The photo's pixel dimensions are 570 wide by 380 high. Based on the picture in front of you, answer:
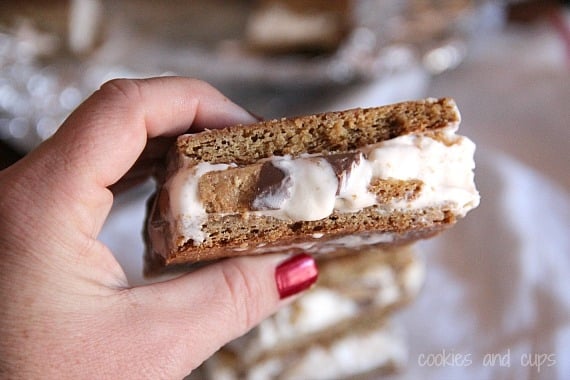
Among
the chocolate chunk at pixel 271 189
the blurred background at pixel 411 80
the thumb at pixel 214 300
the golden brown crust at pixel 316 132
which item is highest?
the blurred background at pixel 411 80

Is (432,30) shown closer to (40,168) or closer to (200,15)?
(200,15)

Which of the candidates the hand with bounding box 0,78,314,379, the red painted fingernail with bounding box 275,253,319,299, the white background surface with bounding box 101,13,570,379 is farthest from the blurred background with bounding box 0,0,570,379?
the hand with bounding box 0,78,314,379

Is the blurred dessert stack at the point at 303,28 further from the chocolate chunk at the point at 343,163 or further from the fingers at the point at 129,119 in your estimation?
the chocolate chunk at the point at 343,163

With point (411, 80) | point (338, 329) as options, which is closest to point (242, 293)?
point (338, 329)

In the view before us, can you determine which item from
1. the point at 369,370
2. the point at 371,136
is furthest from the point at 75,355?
the point at 369,370

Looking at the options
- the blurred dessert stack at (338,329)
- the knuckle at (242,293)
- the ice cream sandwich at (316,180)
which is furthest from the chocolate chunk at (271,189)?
the blurred dessert stack at (338,329)

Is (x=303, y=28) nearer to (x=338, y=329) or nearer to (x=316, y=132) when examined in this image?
(x=338, y=329)
